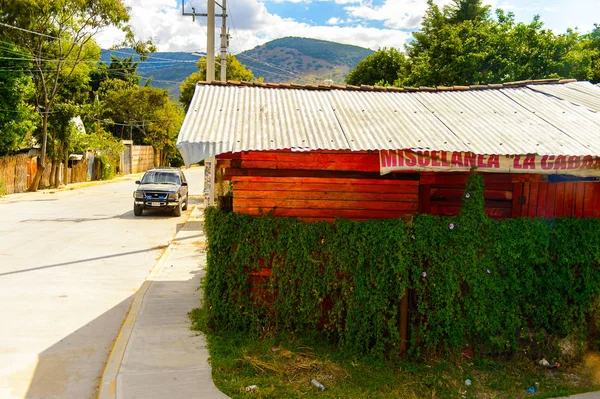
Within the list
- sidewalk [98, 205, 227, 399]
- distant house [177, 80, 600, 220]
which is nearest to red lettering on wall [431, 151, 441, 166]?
distant house [177, 80, 600, 220]

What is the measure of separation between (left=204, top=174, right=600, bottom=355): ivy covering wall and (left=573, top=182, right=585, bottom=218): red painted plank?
0.48m

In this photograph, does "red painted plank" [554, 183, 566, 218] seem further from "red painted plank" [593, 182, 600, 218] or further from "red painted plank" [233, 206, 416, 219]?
"red painted plank" [233, 206, 416, 219]

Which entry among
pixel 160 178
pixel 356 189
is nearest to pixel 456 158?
pixel 356 189

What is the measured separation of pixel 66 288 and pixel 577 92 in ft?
31.1

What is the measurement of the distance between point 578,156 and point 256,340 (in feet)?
14.4

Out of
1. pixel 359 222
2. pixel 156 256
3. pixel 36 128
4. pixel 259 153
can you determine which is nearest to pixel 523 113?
pixel 359 222

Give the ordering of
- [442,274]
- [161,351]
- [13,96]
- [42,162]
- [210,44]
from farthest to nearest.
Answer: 1. [42,162]
2. [13,96]
3. [210,44]
4. [161,351]
5. [442,274]

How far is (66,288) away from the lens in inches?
383

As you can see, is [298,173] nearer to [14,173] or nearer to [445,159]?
[445,159]

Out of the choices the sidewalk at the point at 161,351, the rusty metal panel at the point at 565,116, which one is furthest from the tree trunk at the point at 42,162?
the rusty metal panel at the point at 565,116

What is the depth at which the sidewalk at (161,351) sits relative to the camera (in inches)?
216

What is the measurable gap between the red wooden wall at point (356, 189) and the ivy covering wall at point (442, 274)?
470 mm

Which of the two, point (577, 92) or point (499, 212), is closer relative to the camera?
point (499, 212)

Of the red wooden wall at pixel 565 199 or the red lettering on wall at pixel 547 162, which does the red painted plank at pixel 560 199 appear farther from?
the red lettering on wall at pixel 547 162
